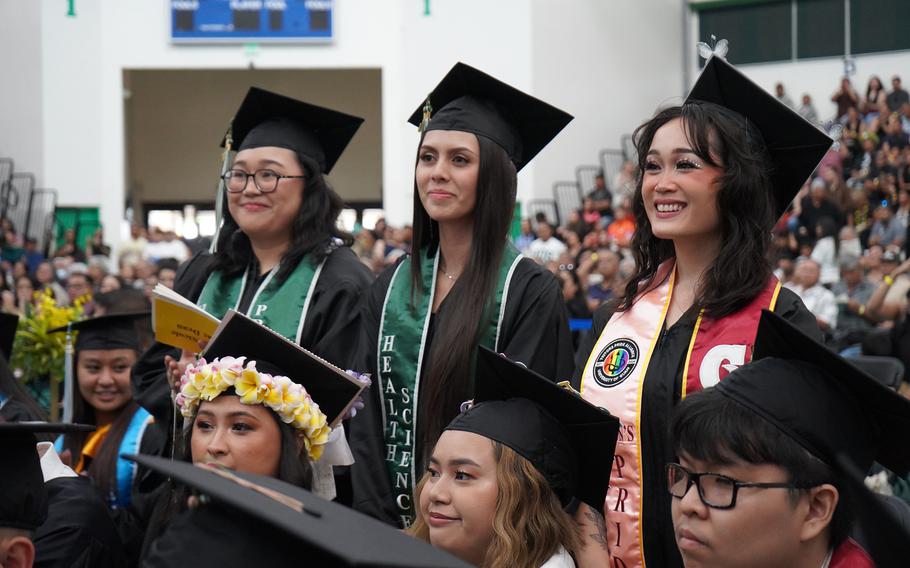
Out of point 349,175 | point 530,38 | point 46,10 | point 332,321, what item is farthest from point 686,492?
point 349,175

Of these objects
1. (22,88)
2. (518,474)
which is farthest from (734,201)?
(22,88)

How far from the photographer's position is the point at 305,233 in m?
4.54

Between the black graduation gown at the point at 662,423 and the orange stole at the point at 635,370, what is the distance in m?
0.02

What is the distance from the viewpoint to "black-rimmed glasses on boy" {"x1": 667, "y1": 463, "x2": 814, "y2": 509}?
94.9 inches

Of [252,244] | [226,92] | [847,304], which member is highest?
[226,92]

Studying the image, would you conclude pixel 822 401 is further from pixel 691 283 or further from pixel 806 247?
pixel 806 247

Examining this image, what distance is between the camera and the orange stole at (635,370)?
10.2ft

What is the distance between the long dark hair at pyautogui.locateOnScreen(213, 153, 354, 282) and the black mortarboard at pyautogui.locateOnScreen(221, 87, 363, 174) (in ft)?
0.29

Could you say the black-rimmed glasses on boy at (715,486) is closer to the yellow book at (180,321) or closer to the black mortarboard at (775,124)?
the black mortarboard at (775,124)

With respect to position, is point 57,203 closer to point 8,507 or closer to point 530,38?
point 530,38

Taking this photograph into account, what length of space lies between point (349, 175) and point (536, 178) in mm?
5644

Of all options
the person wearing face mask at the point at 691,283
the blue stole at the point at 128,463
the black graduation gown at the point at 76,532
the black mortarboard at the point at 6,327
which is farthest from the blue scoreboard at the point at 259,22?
the person wearing face mask at the point at 691,283

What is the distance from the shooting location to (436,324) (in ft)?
12.8

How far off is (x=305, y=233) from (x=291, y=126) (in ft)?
1.49
